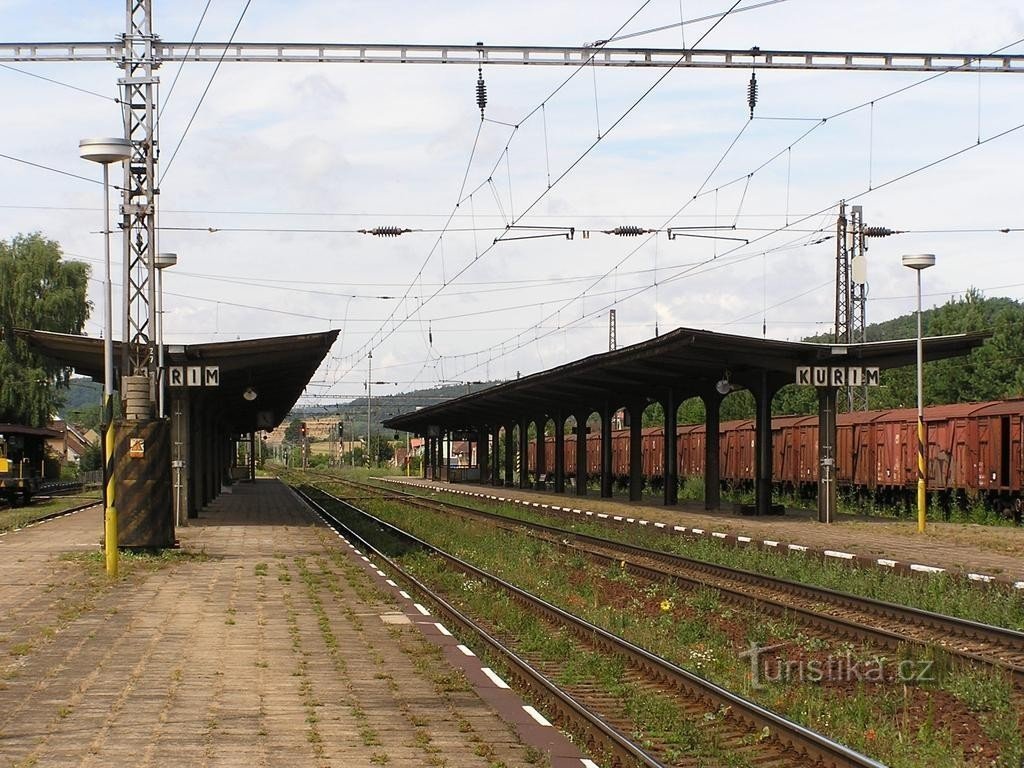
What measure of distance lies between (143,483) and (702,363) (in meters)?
15.7

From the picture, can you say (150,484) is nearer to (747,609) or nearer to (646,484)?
(747,609)

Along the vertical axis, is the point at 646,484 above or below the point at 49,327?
below

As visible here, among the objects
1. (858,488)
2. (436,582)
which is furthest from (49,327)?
(436,582)

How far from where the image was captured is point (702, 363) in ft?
102

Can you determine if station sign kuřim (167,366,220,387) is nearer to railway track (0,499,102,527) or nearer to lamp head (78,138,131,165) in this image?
railway track (0,499,102,527)

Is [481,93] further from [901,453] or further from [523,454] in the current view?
[523,454]

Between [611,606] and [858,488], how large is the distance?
24.1m

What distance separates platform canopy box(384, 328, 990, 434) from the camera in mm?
28359

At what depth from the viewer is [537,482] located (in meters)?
60.2

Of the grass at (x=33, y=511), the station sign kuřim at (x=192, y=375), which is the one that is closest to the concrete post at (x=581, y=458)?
the grass at (x=33, y=511)

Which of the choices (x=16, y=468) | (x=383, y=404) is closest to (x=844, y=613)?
(x=16, y=468)

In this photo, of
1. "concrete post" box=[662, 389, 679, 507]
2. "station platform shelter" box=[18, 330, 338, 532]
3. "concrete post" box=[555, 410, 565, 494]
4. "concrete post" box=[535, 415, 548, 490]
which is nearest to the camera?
"station platform shelter" box=[18, 330, 338, 532]

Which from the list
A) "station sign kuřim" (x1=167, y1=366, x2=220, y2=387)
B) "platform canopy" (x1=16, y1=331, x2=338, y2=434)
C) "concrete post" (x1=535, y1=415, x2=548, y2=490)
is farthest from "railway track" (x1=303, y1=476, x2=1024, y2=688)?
"concrete post" (x1=535, y1=415, x2=548, y2=490)

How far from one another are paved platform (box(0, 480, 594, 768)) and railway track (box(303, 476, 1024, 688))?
4208mm
